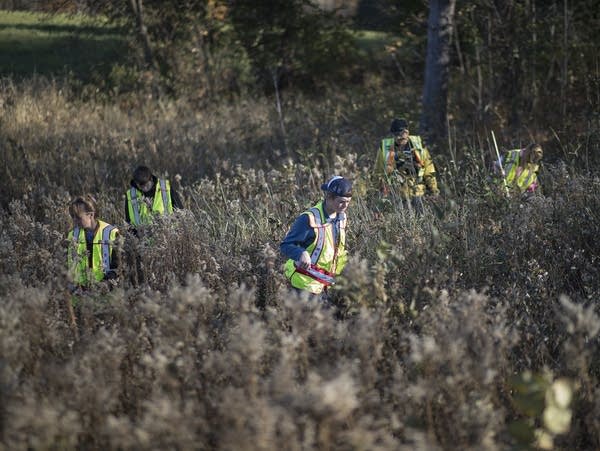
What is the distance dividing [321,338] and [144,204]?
151 inches

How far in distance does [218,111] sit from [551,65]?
6784mm

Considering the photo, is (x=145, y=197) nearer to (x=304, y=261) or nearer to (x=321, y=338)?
(x=304, y=261)

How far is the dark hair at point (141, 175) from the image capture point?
286 inches

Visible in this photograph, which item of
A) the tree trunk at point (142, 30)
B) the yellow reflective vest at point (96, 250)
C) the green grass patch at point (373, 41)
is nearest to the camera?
the yellow reflective vest at point (96, 250)

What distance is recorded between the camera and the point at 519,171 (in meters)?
7.80

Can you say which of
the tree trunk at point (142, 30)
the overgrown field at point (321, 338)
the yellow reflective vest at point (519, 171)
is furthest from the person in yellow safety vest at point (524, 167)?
the tree trunk at point (142, 30)

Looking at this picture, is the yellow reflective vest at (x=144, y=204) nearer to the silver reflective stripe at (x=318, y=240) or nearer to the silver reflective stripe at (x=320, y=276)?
the silver reflective stripe at (x=318, y=240)

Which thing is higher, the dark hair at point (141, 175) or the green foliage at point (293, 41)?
the dark hair at point (141, 175)

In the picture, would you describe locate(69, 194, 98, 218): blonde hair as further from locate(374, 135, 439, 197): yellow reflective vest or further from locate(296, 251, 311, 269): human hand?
locate(374, 135, 439, 197): yellow reflective vest

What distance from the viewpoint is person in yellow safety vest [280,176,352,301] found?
16.2 feet

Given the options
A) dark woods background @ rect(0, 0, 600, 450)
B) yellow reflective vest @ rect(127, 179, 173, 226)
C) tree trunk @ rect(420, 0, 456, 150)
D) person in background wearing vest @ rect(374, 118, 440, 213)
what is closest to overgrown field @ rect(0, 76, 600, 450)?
dark woods background @ rect(0, 0, 600, 450)

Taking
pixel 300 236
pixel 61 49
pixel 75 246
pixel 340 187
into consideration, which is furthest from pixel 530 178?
pixel 61 49

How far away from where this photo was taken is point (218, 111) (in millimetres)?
15031

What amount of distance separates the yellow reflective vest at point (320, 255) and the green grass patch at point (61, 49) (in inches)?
556
